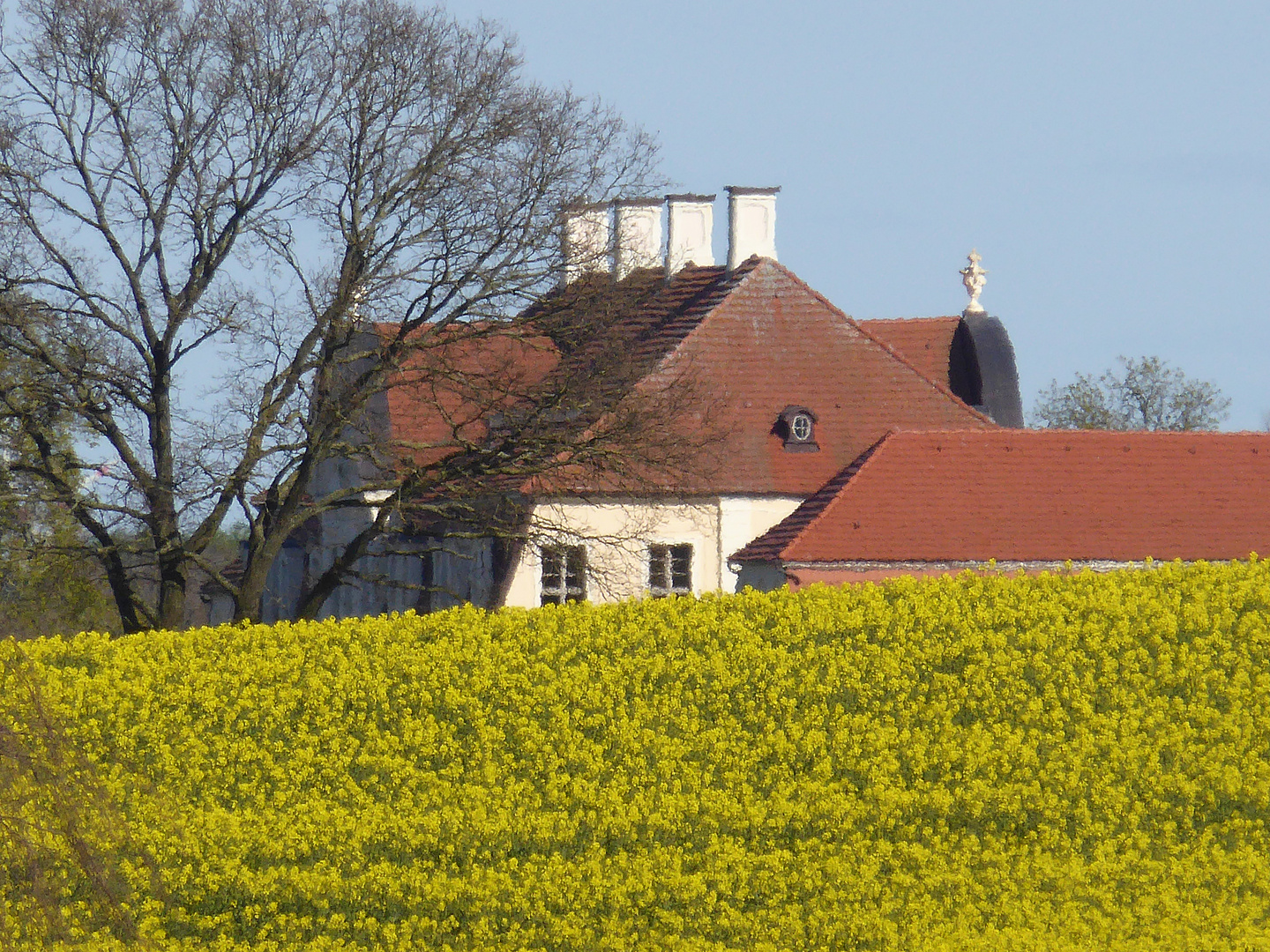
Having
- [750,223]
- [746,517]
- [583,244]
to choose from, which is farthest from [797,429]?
[583,244]

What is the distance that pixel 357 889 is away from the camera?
14836 mm

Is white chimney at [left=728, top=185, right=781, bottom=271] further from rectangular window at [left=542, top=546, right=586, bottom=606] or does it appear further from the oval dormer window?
rectangular window at [left=542, top=546, right=586, bottom=606]

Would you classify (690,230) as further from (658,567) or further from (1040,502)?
(1040,502)

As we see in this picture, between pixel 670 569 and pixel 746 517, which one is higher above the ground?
pixel 746 517

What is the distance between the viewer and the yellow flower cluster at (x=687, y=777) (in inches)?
587

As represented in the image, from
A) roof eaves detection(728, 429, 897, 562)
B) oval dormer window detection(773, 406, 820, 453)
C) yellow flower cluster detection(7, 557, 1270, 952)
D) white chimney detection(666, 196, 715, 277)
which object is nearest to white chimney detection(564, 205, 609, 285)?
roof eaves detection(728, 429, 897, 562)

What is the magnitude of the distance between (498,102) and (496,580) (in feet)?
27.0

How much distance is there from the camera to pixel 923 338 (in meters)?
40.5

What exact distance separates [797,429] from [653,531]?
353 cm

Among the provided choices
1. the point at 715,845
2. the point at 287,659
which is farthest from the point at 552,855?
the point at 287,659

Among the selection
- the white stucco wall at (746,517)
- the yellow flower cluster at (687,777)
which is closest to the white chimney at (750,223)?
the white stucco wall at (746,517)

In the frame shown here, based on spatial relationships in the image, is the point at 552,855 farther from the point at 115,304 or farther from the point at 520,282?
the point at 115,304

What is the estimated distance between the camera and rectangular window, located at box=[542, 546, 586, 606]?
1120 inches

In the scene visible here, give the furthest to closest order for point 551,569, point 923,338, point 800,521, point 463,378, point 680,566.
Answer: point 923,338, point 680,566, point 551,569, point 800,521, point 463,378
